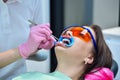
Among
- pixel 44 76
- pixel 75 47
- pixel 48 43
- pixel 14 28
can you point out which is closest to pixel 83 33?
pixel 75 47

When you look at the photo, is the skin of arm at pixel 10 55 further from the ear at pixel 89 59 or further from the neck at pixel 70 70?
the ear at pixel 89 59

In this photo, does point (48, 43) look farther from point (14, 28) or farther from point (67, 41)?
point (14, 28)

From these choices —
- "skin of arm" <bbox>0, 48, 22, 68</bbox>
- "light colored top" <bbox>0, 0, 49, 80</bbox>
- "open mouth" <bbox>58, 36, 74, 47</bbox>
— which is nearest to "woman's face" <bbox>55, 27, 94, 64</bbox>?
"open mouth" <bbox>58, 36, 74, 47</bbox>

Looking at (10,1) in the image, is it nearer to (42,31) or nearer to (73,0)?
(42,31)

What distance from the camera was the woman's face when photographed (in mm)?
1158

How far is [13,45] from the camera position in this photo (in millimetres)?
1411

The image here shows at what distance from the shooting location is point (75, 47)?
1168 millimetres

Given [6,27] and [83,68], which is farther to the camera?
[6,27]

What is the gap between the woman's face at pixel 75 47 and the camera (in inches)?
45.6

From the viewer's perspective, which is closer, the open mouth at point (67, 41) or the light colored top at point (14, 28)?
the open mouth at point (67, 41)

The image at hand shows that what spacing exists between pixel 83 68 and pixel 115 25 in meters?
1.87

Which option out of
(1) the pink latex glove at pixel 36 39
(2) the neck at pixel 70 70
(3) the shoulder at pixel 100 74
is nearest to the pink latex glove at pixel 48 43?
(1) the pink latex glove at pixel 36 39

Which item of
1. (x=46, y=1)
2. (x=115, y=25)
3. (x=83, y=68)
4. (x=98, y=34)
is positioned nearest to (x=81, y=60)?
(x=83, y=68)

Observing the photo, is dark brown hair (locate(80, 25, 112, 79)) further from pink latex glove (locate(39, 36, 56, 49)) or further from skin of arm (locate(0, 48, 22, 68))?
skin of arm (locate(0, 48, 22, 68))
